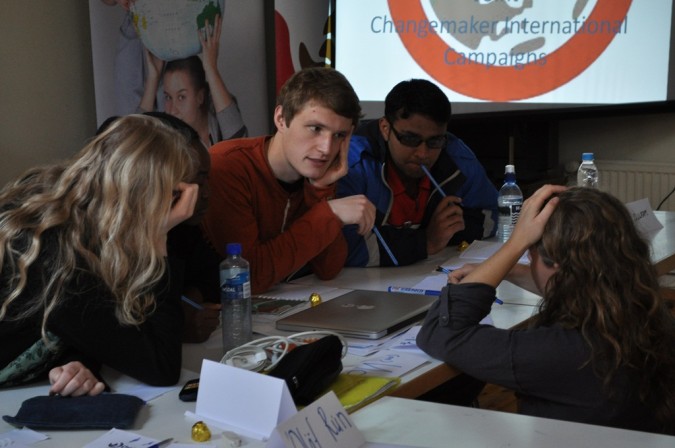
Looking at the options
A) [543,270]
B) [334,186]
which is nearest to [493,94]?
[334,186]

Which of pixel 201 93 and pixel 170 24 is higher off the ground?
pixel 170 24

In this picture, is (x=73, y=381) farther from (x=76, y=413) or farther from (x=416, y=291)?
(x=416, y=291)

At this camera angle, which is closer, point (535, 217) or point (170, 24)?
point (535, 217)

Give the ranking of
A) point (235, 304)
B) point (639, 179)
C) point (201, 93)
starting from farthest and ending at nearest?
point (639, 179) < point (201, 93) < point (235, 304)

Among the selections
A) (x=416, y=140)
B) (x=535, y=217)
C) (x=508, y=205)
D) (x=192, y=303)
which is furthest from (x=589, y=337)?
(x=508, y=205)

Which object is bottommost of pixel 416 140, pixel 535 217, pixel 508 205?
pixel 508 205

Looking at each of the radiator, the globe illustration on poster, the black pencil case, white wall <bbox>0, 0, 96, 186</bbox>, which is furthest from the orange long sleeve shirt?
the radiator

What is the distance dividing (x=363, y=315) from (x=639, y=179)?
315 cm

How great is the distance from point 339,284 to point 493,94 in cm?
232

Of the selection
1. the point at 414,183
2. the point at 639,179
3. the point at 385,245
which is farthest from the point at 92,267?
the point at 639,179

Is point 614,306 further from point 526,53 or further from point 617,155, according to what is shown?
point 617,155

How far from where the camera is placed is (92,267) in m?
1.52

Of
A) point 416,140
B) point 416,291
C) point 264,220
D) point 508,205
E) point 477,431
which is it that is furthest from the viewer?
point 508,205

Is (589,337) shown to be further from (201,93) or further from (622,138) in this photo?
(622,138)
